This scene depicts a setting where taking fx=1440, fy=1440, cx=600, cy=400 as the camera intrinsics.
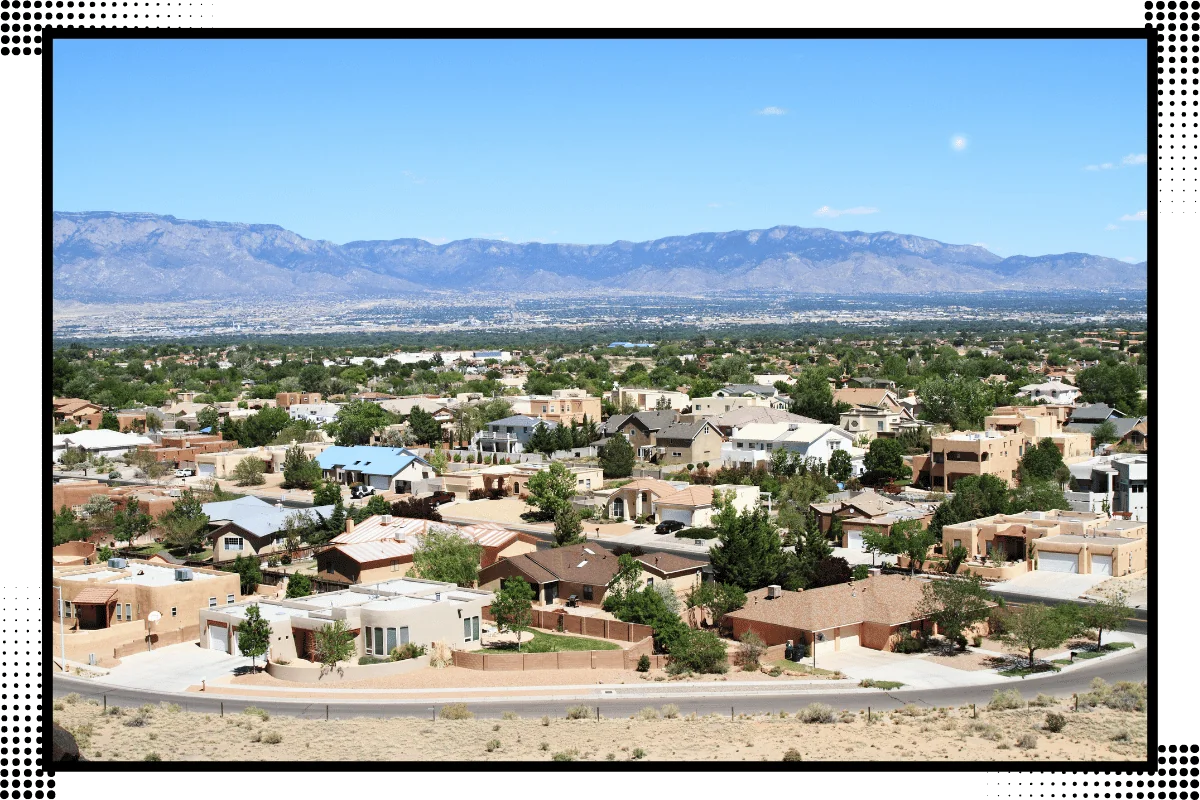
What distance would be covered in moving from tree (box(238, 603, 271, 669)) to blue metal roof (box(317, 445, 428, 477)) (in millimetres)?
22926

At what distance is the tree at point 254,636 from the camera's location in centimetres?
2016

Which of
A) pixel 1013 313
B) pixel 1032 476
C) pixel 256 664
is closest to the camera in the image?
pixel 256 664

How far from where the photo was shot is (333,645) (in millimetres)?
19922

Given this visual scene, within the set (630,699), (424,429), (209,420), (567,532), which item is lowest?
(630,699)

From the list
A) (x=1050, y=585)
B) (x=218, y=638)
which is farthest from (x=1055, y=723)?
(x=218, y=638)

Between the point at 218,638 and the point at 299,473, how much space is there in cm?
2204

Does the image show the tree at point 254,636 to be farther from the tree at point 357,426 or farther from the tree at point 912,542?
the tree at point 357,426

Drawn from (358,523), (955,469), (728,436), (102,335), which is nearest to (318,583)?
(358,523)

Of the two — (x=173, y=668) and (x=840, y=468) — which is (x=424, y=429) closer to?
(x=840, y=468)

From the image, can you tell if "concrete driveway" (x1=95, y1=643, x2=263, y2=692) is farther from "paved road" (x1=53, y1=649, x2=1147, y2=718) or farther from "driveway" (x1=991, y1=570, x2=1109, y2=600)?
"driveway" (x1=991, y1=570, x2=1109, y2=600)

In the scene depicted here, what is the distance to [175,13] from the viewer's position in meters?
10.5

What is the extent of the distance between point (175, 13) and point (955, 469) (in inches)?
1256

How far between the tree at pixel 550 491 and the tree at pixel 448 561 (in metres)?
8.99
